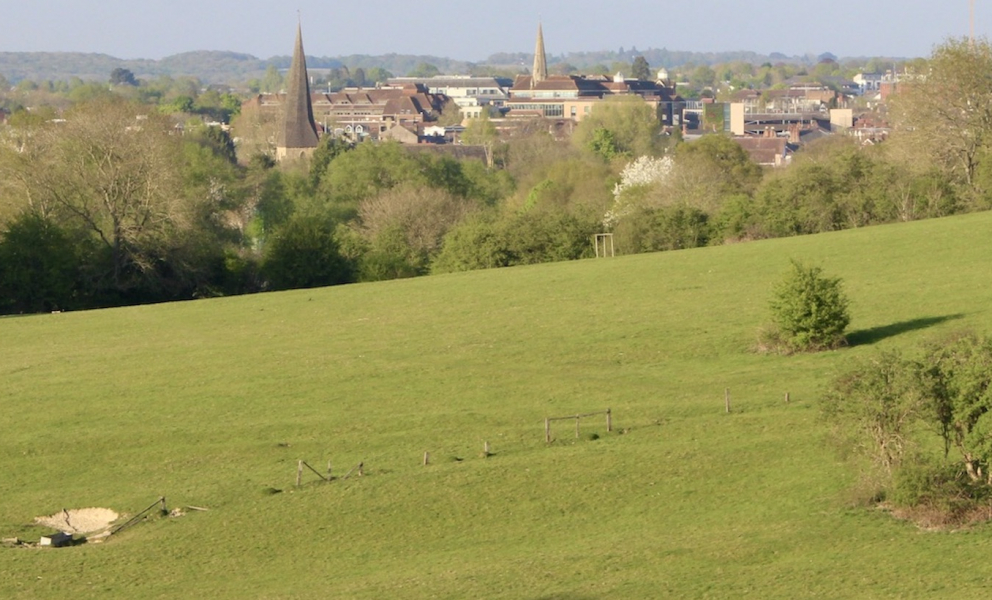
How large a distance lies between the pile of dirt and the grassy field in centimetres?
41

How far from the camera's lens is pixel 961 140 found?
69.1 m

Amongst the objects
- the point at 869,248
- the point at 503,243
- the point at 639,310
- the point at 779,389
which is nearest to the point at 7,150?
the point at 503,243

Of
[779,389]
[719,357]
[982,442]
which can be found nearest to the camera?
[982,442]

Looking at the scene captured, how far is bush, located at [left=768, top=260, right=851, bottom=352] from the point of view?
3866 cm

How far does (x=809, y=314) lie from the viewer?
38750 millimetres

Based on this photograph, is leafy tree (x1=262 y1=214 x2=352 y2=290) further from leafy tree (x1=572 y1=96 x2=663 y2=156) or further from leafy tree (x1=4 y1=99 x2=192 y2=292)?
leafy tree (x1=572 y1=96 x2=663 y2=156)

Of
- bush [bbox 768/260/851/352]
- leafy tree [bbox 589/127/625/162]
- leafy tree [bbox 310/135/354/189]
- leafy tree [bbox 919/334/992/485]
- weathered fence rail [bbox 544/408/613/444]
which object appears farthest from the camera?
leafy tree [bbox 589/127/625/162]

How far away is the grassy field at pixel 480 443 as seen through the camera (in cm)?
2378

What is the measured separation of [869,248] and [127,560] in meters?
35.6

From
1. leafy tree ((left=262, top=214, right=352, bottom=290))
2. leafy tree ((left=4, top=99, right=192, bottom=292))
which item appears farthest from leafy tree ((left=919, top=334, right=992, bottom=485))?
leafy tree ((left=4, top=99, right=192, bottom=292))

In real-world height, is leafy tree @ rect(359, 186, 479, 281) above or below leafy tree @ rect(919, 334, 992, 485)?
below

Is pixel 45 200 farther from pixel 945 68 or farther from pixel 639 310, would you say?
pixel 945 68

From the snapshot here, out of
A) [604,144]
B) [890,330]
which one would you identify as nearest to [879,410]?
[890,330]

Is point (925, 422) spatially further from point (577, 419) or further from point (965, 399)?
point (577, 419)
